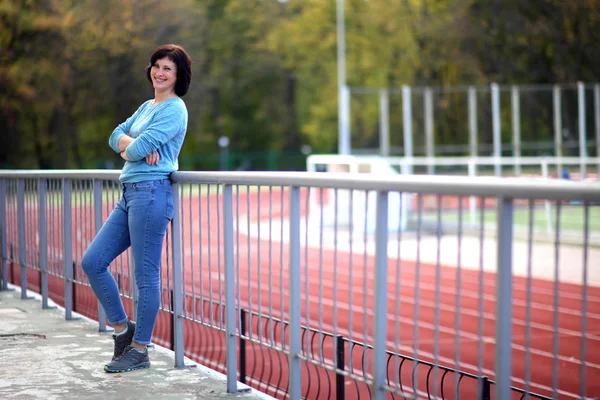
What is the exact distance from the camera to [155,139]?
5477 millimetres

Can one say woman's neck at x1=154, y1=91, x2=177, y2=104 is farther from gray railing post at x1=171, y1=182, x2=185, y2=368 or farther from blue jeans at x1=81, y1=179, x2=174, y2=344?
gray railing post at x1=171, y1=182, x2=185, y2=368

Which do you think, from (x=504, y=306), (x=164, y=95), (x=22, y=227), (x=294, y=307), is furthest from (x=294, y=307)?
(x=22, y=227)

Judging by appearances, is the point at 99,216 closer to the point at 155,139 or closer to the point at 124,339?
the point at 124,339

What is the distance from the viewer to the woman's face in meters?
5.62

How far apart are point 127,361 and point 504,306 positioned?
119 inches

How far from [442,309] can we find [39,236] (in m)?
6.86

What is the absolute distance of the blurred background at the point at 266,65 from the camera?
1818 inches

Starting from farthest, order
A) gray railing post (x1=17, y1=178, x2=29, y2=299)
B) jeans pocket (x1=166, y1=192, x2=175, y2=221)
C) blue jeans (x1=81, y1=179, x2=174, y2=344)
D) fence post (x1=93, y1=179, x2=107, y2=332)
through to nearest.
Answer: gray railing post (x1=17, y1=178, x2=29, y2=299) → fence post (x1=93, y1=179, x2=107, y2=332) → jeans pocket (x1=166, y1=192, x2=175, y2=221) → blue jeans (x1=81, y1=179, x2=174, y2=344)

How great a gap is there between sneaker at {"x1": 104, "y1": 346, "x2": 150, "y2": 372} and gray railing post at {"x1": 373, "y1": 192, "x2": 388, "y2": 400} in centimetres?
217

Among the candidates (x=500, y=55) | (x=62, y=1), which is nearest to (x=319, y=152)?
(x=500, y=55)

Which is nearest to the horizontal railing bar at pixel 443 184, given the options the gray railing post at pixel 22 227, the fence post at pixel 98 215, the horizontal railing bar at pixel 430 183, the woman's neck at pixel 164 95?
the horizontal railing bar at pixel 430 183

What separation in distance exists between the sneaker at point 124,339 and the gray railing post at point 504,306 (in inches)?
116

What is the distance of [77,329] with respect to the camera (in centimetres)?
748

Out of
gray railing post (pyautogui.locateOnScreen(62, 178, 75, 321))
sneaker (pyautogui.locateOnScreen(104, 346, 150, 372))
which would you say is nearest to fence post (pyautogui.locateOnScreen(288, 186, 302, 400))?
sneaker (pyautogui.locateOnScreen(104, 346, 150, 372))
